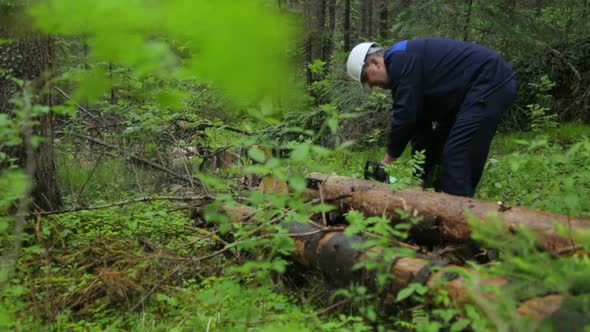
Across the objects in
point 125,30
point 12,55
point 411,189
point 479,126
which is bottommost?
point 411,189

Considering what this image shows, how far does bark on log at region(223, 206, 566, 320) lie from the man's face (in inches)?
62.1

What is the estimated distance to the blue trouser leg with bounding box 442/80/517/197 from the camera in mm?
3875

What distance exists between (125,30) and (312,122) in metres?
6.51

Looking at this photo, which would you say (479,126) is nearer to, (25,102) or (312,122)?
(25,102)

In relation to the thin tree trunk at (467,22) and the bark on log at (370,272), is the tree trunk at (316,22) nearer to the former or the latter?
the thin tree trunk at (467,22)

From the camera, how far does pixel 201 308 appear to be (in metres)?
2.81

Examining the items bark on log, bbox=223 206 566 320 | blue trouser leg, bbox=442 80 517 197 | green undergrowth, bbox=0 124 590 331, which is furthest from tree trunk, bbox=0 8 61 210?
blue trouser leg, bbox=442 80 517 197

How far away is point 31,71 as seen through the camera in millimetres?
3891

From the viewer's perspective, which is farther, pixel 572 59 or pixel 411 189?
pixel 572 59

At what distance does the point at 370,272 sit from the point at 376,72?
81.2 inches

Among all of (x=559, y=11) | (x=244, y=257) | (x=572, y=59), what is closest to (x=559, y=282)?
(x=244, y=257)

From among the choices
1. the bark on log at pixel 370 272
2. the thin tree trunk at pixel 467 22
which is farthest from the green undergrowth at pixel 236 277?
the thin tree trunk at pixel 467 22

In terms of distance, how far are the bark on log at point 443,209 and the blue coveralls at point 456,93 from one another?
0.70m

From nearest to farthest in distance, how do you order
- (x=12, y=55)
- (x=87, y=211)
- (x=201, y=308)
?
1. (x=201, y=308)
2. (x=12, y=55)
3. (x=87, y=211)
